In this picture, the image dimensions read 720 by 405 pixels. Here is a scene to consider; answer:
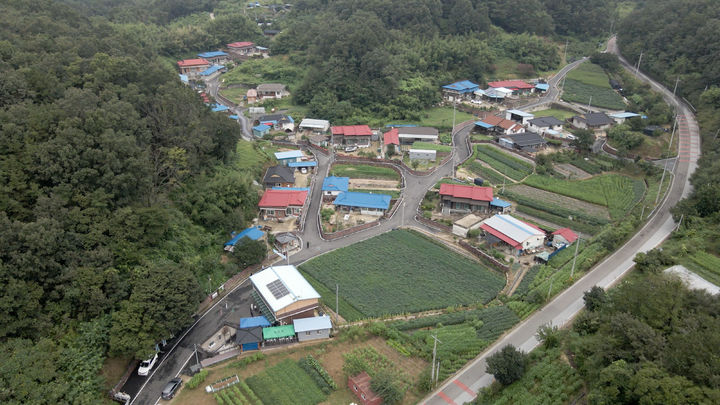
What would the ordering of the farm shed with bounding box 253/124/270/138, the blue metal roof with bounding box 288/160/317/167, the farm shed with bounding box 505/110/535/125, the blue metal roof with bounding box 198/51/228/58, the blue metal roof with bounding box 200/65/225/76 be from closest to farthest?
the blue metal roof with bounding box 288/160/317/167, the farm shed with bounding box 253/124/270/138, the farm shed with bounding box 505/110/535/125, the blue metal roof with bounding box 200/65/225/76, the blue metal roof with bounding box 198/51/228/58

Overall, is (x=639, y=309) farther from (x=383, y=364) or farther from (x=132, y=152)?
(x=132, y=152)

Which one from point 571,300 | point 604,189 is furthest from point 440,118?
point 571,300

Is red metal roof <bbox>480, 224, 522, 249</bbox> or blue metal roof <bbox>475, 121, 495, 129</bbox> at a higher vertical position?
red metal roof <bbox>480, 224, 522, 249</bbox>

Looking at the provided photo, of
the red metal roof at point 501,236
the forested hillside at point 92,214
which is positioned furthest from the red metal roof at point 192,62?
the red metal roof at point 501,236

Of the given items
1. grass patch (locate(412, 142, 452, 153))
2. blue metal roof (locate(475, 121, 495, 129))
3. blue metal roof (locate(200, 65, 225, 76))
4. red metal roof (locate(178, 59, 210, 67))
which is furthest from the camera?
red metal roof (locate(178, 59, 210, 67))

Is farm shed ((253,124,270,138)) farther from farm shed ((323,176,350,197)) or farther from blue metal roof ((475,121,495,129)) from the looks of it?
blue metal roof ((475,121,495,129))

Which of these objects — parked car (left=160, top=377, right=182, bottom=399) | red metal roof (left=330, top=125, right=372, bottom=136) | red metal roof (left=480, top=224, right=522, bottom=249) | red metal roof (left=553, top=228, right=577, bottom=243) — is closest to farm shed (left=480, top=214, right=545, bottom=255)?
red metal roof (left=480, top=224, right=522, bottom=249)

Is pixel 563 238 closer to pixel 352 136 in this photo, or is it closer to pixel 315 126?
pixel 352 136
